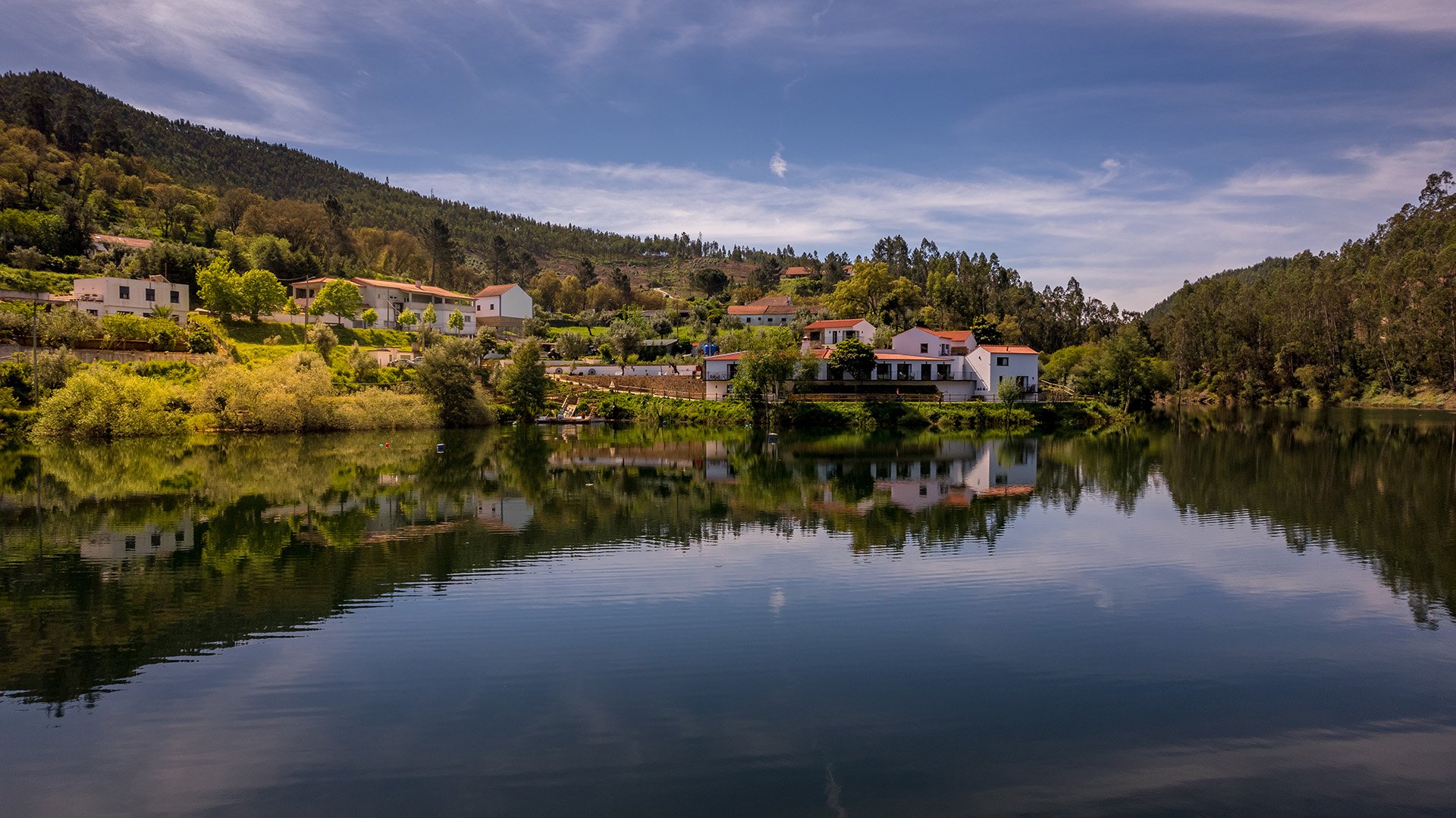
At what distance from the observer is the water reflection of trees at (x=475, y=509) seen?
Result: 14562mm

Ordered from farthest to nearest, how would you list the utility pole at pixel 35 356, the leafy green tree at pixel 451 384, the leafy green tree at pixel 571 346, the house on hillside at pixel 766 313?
the house on hillside at pixel 766 313
the leafy green tree at pixel 571 346
the leafy green tree at pixel 451 384
the utility pole at pixel 35 356

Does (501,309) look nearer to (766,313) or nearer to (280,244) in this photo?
(280,244)

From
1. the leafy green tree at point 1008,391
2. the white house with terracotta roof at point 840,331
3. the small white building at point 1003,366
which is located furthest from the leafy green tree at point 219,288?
the leafy green tree at point 1008,391

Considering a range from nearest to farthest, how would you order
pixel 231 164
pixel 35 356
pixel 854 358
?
pixel 35 356 < pixel 854 358 < pixel 231 164

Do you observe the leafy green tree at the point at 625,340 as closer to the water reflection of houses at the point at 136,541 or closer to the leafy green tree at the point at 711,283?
the leafy green tree at the point at 711,283

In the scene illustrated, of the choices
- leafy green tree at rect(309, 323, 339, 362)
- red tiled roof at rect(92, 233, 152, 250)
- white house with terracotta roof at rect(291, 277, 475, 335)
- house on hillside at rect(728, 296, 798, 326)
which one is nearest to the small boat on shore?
leafy green tree at rect(309, 323, 339, 362)

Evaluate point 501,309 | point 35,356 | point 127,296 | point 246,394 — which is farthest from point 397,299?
point 35,356

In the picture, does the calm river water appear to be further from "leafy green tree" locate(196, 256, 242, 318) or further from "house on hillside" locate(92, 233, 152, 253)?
"house on hillside" locate(92, 233, 152, 253)

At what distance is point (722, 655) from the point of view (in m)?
12.2

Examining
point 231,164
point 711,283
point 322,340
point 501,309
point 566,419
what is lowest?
point 566,419

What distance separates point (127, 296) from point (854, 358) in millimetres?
→ 54448

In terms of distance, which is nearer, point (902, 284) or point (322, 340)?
point (322, 340)

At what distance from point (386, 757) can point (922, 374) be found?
64067mm

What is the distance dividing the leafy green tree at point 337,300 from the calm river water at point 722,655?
46.8 meters
